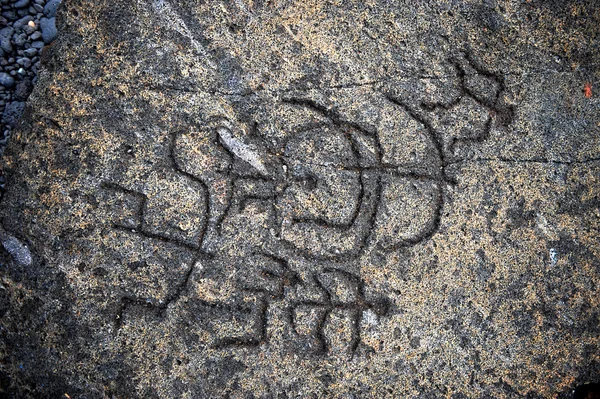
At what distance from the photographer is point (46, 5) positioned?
2.41m

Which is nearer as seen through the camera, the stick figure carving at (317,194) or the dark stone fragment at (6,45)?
the stick figure carving at (317,194)

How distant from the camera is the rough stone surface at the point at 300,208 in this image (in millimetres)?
1809

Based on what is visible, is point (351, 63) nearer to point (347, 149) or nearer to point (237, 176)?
point (347, 149)

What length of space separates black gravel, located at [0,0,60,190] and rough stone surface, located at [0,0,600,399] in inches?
20.8

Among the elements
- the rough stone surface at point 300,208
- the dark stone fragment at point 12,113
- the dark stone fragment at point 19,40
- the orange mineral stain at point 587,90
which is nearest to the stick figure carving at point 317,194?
the rough stone surface at point 300,208

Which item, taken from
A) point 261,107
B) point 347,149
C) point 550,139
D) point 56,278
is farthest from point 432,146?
point 56,278

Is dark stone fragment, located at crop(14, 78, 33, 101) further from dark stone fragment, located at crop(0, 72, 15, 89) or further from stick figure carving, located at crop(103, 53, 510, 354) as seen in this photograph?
stick figure carving, located at crop(103, 53, 510, 354)

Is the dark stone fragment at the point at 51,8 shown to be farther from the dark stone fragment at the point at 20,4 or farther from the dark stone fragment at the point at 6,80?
the dark stone fragment at the point at 6,80

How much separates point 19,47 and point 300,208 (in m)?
1.39

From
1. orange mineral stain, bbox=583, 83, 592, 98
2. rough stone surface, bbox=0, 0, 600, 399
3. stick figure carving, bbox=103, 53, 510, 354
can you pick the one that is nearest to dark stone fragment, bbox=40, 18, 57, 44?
rough stone surface, bbox=0, 0, 600, 399

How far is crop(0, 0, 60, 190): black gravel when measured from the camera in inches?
91.4

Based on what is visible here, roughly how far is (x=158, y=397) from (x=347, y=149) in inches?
38.2

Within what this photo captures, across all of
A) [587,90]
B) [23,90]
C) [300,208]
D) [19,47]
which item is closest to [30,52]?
[19,47]

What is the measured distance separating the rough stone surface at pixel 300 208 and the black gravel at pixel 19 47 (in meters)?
0.53
